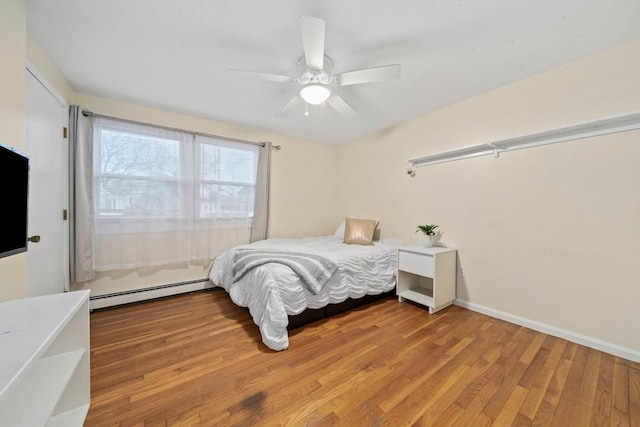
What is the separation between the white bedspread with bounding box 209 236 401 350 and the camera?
180 cm

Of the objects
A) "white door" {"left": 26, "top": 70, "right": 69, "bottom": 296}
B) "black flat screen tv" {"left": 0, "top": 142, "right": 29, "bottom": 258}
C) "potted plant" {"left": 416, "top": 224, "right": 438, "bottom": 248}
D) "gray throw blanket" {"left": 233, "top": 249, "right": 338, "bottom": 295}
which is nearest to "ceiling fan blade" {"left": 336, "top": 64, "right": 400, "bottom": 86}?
"gray throw blanket" {"left": 233, "top": 249, "right": 338, "bottom": 295}

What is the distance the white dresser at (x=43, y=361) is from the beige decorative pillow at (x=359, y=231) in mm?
2658

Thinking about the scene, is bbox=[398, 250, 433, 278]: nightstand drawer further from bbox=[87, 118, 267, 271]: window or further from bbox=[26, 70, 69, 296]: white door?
bbox=[26, 70, 69, 296]: white door

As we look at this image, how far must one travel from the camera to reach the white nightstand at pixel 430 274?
7.75 ft

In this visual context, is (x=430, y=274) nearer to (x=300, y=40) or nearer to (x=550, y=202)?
(x=550, y=202)

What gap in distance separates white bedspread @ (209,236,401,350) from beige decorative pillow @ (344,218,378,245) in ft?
0.80

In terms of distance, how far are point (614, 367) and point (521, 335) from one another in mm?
494

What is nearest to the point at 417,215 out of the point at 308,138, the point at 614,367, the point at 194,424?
the point at 614,367

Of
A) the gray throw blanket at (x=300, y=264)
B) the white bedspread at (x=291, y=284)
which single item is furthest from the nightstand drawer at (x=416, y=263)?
the gray throw blanket at (x=300, y=264)

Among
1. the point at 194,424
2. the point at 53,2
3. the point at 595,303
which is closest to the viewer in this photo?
the point at 194,424

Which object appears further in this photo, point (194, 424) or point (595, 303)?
point (595, 303)

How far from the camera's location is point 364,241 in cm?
316

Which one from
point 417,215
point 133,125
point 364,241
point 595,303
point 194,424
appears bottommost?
point 194,424

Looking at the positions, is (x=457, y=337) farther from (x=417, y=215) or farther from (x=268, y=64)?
(x=268, y=64)
